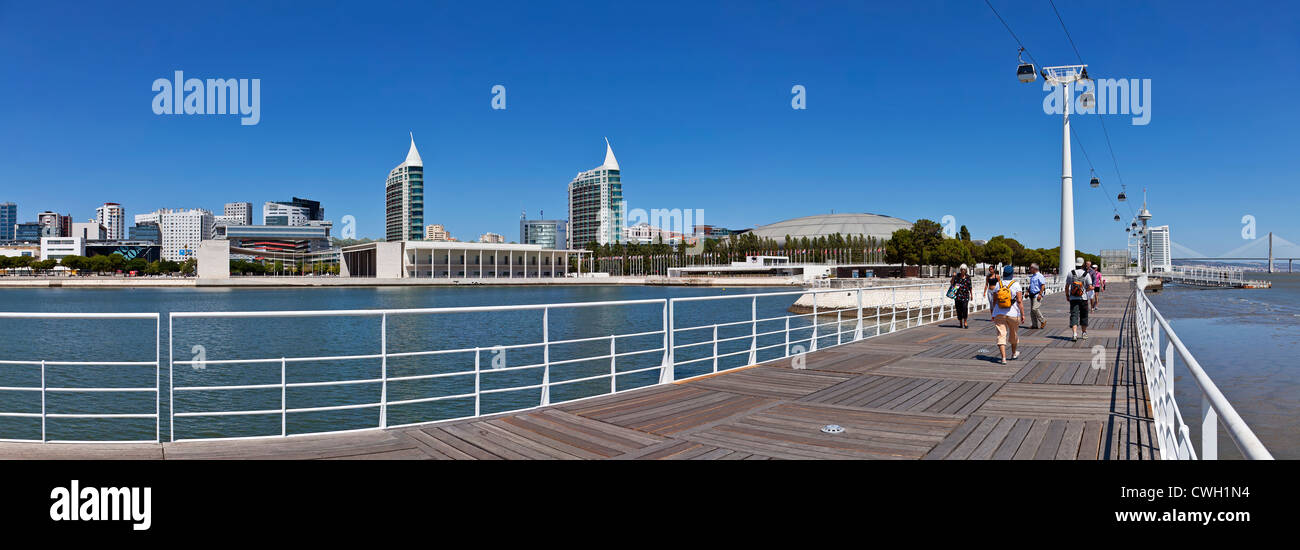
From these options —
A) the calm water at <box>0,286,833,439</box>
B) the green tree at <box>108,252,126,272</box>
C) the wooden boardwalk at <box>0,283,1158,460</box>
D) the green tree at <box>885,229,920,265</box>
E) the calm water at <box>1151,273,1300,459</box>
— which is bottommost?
the calm water at <box>0,286,833,439</box>

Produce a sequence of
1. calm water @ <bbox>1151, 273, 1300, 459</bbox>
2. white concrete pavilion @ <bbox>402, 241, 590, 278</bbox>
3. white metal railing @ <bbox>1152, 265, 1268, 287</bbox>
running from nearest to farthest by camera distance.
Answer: calm water @ <bbox>1151, 273, 1300, 459</bbox>
white metal railing @ <bbox>1152, 265, 1268, 287</bbox>
white concrete pavilion @ <bbox>402, 241, 590, 278</bbox>

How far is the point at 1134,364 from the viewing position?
10.5m

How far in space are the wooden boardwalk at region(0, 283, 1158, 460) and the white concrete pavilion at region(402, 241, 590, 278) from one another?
14888 centimetres

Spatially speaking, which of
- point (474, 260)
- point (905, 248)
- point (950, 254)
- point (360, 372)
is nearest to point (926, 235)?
point (905, 248)

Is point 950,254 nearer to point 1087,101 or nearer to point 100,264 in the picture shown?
point 1087,101

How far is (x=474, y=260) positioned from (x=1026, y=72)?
15112 centimetres

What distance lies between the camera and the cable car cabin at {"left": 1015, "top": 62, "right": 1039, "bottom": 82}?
16.9 meters

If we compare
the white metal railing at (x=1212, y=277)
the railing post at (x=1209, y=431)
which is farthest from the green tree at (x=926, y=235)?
the railing post at (x=1209, y=431)

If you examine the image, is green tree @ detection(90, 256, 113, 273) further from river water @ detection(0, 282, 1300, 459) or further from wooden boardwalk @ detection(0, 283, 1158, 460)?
wooden boardwalk @ detection(0, 283, 1158, 460)

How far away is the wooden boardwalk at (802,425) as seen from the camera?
16.6 ft

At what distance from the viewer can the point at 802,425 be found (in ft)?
20.1

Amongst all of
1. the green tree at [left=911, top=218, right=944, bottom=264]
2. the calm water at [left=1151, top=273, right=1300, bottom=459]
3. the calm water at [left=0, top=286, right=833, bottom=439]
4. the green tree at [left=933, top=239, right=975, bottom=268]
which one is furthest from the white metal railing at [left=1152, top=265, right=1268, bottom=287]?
the calm water at [left=0, top=286, right=833, bottom=439]
